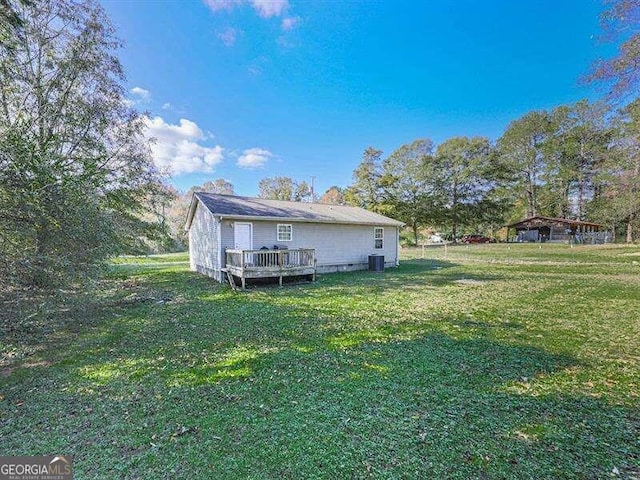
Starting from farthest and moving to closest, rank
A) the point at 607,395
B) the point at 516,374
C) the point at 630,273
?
the point at 630,273, the point at 516,374, the point at 607,395

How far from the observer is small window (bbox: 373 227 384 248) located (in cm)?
1667

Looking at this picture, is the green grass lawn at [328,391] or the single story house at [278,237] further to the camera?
the single story house at [278,237]

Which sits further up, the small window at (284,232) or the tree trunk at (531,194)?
the tree trunk at (531,194)

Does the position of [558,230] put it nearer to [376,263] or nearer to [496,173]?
[496,173]

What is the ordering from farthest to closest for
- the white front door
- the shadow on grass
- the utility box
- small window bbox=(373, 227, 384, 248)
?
small window bbox=(373, 227, 384, 248) < the utility box < the white front door < the shadow on grass

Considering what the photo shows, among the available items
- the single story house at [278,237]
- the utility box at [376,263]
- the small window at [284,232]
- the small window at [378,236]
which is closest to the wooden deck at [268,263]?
the single story house at [278,237]

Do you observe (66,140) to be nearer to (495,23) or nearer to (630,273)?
(495,23)

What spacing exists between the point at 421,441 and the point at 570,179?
170 ft

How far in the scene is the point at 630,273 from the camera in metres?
13.2

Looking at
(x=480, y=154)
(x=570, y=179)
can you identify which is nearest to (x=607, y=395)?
(x=480, y=154)

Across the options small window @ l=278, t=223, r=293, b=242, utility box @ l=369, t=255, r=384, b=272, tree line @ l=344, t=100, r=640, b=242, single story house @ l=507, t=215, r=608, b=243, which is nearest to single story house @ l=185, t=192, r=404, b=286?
small window @ l=278, t=223, r=293, b=242

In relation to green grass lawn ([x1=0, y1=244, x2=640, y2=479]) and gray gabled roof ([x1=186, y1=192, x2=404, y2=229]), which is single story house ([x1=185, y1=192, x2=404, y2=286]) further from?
green grass lawn ([x1=0, y1=244, x2=640, y2=479])

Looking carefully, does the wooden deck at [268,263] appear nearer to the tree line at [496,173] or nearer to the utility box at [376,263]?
the utility box at [376,263]

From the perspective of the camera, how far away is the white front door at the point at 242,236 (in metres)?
12.1
